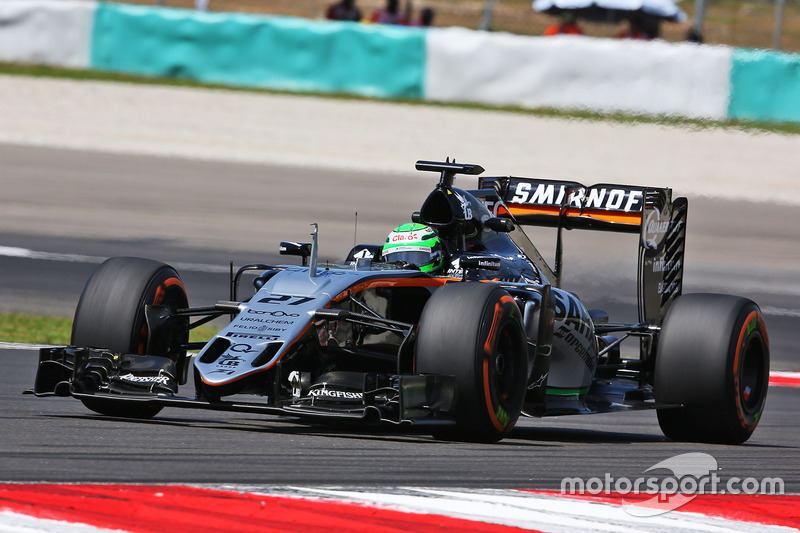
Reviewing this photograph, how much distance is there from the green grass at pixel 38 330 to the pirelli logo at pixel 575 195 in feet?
11.2

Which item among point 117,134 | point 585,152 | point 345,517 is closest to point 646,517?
point 345,517

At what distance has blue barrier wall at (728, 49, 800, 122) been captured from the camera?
1959 cm

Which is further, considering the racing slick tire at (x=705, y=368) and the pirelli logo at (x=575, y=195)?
the pirelli logo at (x=575, y=195)

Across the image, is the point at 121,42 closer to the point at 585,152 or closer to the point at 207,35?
the point at 207,35

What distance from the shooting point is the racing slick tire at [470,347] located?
6.84 metres

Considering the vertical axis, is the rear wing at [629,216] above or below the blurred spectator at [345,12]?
below

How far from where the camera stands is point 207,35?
23.0 m

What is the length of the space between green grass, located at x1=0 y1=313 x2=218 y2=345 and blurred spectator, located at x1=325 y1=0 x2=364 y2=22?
38.1 ft

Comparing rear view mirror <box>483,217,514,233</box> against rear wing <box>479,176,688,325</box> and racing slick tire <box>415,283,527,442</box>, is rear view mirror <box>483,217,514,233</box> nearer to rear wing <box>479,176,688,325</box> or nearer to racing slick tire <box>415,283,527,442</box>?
rear wing <box>479,176,688,325</box>

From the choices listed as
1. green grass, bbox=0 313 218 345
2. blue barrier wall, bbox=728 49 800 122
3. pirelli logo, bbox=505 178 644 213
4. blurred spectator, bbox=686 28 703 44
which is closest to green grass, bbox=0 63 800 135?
blue barrier wall, bbox=728 49 800 122

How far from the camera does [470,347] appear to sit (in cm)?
683

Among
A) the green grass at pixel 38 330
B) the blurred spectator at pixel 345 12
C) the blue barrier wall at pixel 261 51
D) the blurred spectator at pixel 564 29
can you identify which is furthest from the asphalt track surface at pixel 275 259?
the blurred spectator at pixel 564 29

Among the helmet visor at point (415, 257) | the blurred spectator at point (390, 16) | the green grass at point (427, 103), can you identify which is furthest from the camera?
the blurred spectator at point (390, 16)

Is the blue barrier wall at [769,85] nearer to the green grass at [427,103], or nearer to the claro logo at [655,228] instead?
the green grass at [427,103]
